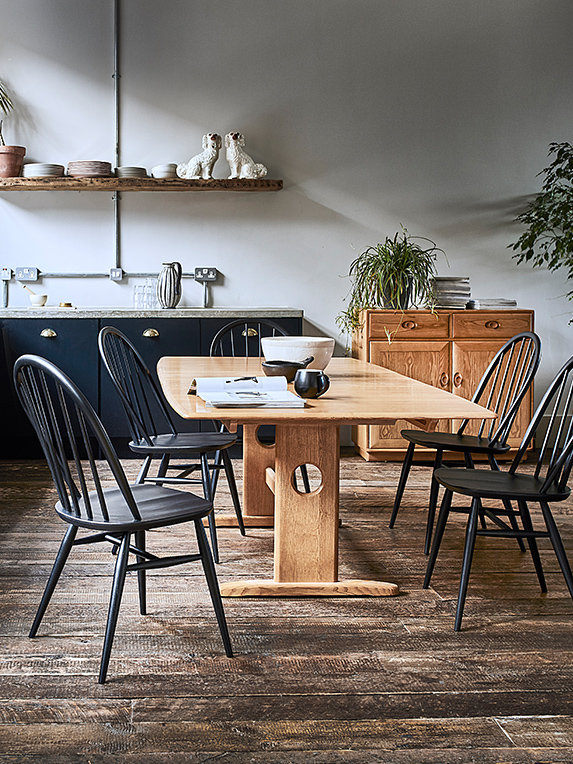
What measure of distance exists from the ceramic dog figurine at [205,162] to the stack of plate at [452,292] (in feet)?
4.86

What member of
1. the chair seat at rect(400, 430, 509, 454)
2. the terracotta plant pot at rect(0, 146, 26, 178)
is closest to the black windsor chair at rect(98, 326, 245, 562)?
the chair seat at rect(400, 430, 509, 454)

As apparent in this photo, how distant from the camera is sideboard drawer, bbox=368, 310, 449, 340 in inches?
185

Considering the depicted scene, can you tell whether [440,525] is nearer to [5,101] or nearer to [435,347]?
[435,347]

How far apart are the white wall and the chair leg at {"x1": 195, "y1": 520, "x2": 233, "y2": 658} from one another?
10.6 ft

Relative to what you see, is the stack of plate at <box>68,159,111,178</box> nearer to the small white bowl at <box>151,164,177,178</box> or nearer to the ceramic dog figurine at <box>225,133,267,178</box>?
the small white bowl at <box>151,164,177,178</box>

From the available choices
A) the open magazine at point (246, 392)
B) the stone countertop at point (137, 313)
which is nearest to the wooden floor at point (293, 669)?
the open magazine at point (246, 392)

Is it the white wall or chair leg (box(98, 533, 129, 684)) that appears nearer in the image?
chair leg (box(98, 533, 129, 684))

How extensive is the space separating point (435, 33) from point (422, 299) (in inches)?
66.3

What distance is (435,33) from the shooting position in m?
5.18

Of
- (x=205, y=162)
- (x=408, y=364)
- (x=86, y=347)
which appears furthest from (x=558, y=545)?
(x=205, y=162)

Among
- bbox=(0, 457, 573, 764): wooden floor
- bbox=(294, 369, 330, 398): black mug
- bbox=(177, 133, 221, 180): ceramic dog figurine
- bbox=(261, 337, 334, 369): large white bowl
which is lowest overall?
bbox=(0, 457, 573, 764): wooden floor

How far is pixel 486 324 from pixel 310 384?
2653 mm

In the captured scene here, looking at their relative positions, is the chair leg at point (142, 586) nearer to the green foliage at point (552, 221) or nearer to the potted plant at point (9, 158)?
the potted plant at point (9, 158)

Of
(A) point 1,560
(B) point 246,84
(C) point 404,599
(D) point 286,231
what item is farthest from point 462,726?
(B) point 246,84
